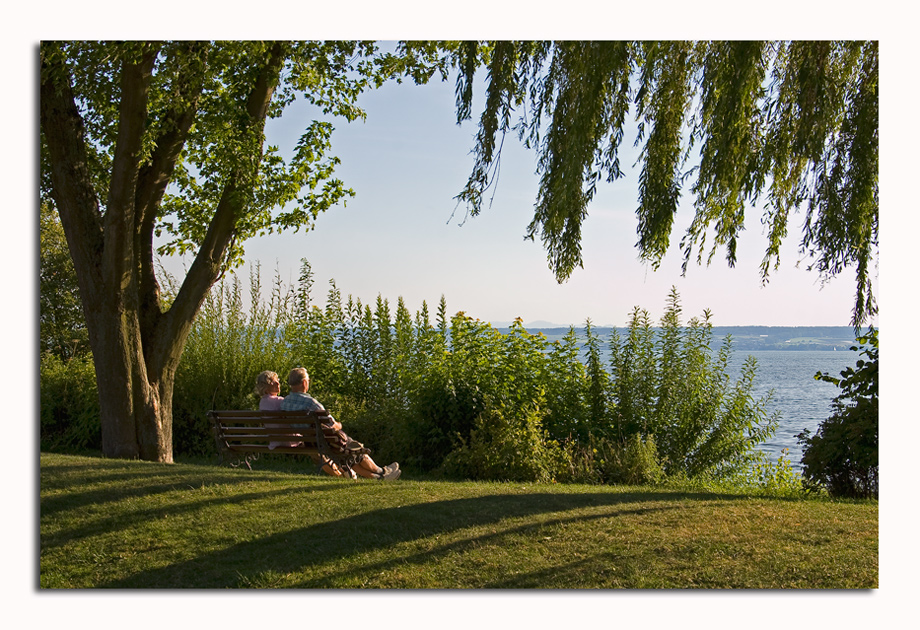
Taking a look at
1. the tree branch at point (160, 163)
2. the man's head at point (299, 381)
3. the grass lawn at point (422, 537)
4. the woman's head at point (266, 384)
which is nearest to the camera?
the grass lawn at point (422, 537)

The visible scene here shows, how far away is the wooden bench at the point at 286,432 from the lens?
6906 millimetres

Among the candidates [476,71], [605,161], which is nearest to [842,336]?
[605,161]

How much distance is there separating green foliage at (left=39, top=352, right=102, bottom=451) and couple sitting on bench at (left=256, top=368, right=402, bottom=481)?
3.58 meters

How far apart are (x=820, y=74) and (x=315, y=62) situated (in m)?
5.37

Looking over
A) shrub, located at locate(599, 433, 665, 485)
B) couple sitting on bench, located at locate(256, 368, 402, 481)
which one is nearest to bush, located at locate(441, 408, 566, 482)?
shrub, located at locate(599, 433, 665, 485)

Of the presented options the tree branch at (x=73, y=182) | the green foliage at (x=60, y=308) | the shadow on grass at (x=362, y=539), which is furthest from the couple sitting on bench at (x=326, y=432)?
the green foliage at (x=60, y=308)

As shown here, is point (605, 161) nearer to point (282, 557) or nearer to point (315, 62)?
point (282, 557)

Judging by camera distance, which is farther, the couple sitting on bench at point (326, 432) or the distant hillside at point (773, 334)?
the distant hillside at point (773, 334)

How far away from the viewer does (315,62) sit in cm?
841

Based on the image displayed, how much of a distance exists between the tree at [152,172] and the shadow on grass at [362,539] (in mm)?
3468

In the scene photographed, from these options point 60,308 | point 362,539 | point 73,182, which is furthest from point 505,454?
point 60,308

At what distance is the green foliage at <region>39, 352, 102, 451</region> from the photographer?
9.98 meters

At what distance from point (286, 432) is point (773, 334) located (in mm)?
10674

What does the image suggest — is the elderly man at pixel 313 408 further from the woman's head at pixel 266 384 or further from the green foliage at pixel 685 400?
the green foliage at pixel 685 400
